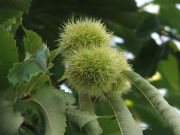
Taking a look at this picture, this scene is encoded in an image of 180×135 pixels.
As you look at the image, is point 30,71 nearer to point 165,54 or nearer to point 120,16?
point 120,16

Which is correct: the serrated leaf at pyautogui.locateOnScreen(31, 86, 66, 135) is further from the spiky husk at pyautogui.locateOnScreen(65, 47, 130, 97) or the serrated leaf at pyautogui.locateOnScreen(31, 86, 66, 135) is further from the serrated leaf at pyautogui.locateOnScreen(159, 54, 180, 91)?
the serrated leaf at pyautogui.locateOnScreen(159, 54, 180, 91)

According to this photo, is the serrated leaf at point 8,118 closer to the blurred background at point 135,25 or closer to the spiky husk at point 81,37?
the spiky husk at point 81,37

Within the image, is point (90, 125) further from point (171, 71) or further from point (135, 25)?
point (171, 71)

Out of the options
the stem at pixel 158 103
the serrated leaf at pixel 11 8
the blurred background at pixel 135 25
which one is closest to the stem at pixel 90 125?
the stem at pixel 158 103

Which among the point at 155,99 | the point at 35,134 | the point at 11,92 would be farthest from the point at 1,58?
the point at 155,99

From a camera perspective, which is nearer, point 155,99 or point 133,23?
point 155,99

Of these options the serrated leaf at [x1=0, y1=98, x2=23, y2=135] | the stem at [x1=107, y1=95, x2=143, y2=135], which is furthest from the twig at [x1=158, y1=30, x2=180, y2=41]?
the serrated leaf at [x1=0, y1=98, x2=23, y2=135]
